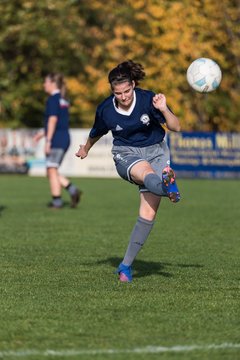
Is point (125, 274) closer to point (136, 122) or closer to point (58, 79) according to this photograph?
point (136, 122)

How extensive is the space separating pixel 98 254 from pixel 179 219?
4941 mm

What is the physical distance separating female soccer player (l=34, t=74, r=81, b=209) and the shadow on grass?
21.8ft

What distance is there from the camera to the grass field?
5.77 metres

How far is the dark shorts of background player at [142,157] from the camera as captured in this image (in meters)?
8.41

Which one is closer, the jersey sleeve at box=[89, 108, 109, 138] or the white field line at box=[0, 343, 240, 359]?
the white field line at box=[0, 343, 240, 359]

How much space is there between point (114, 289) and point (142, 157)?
1.23 metres

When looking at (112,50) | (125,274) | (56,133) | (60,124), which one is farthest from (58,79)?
(112,50)

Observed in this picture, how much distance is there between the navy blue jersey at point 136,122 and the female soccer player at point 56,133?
7888 mm

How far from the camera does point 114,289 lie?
7.93 m

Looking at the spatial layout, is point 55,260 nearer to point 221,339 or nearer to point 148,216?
point 148,216

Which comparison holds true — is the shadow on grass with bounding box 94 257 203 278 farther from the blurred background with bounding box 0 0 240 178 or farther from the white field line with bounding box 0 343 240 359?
the blurred background with bounding box 0 0 240 178

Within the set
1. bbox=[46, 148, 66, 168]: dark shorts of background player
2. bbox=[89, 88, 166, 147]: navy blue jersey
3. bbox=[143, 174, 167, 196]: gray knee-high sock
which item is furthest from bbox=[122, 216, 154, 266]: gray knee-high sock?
bbox=[46, 148, 66, 168]: dark shorts of background player

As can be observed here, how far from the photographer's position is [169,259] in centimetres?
1014

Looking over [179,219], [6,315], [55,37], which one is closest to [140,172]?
[6,315]
